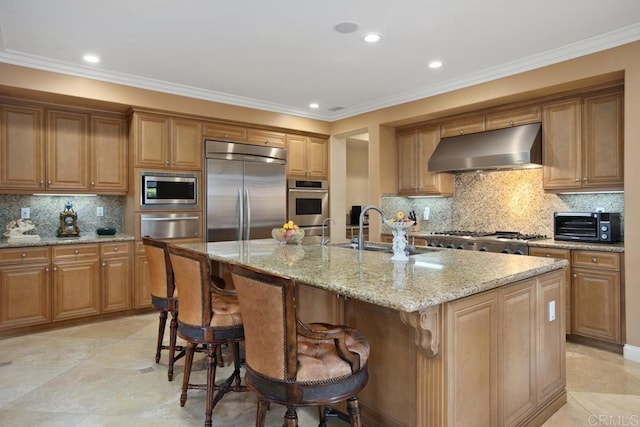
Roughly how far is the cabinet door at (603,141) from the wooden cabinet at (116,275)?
194 inches

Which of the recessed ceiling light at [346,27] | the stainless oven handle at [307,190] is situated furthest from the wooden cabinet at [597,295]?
the stainless oven handle at [307,190]

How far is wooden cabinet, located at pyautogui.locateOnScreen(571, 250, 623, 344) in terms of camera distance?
10.9 feet

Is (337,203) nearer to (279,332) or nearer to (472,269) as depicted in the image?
(472,269)

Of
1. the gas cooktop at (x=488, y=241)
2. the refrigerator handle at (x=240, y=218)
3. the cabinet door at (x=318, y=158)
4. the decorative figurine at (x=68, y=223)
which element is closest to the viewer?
the gas cooktop at (x=488, y=241)

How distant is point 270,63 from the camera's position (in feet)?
12.8

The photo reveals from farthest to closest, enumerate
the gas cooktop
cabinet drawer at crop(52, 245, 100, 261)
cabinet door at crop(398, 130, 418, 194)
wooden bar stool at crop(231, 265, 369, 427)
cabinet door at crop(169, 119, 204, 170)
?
cabinet door at crop(398, 130, 418, 194)
cabinet door at crop(169, 119, 204, 170)
cabinet drawer at crop(52, 245, 100, 261)
the gas cooktop
wooden bar stool at crop(231, 265, 369, 427)

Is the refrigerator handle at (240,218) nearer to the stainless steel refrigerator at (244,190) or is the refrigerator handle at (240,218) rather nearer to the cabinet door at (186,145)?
the stainless steel refrigerator at (244,190)

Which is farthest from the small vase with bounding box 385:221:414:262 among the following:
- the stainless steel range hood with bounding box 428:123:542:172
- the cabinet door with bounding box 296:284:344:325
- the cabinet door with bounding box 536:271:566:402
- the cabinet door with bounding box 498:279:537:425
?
the stainless steel range hood with bounding box 428:123:542:172

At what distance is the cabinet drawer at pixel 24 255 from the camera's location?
3754mm

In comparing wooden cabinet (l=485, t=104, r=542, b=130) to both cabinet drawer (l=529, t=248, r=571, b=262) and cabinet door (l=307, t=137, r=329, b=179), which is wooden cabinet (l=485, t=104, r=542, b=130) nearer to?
cabinet drawer (l=529, t=248, r=571, b=262)

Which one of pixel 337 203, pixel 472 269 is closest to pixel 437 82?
pixel 337 203

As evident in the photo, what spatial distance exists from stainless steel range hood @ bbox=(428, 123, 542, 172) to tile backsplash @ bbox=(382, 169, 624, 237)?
12.7 inches

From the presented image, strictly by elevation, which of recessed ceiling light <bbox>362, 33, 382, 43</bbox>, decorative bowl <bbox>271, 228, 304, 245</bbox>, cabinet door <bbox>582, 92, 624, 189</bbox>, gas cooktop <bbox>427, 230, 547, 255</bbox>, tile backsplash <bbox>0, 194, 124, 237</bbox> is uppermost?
recessed ceiling light <bbox>362, 33, 382, 43</bbox>

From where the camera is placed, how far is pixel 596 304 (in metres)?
3.44
